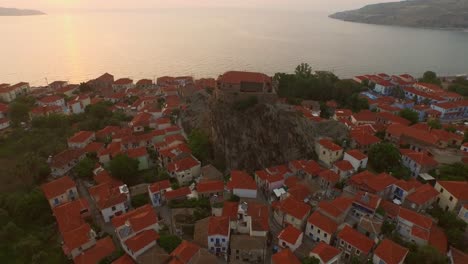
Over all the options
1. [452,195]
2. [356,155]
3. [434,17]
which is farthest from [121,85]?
[434,17]

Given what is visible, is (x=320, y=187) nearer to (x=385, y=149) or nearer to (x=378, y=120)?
(x=385, y=149)

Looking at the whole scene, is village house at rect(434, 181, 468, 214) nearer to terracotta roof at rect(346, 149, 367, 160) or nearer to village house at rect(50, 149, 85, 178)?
terracotta roof at rect(346, 149, 367, 160)

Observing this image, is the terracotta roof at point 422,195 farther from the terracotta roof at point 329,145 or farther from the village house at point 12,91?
the village house at point 12,91

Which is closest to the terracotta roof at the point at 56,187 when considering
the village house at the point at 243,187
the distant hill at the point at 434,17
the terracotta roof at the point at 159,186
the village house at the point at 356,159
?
the terracotta roof at the point at 159,186

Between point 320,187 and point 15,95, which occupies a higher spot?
point 15,95

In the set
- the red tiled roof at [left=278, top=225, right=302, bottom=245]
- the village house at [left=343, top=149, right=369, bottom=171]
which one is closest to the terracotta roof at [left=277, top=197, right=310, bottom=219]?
the red tiled roof at [left=278, top=225, right=302, bottom=245]

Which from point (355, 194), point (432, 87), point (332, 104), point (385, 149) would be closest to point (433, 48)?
point (432, 87)

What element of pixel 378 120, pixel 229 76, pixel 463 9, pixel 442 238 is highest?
pixel 463 9
